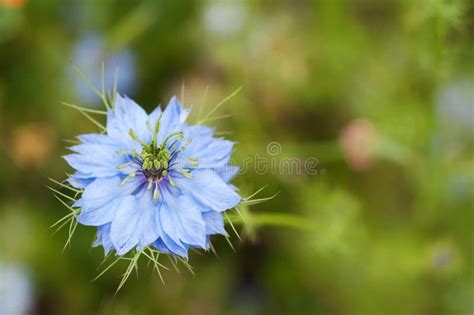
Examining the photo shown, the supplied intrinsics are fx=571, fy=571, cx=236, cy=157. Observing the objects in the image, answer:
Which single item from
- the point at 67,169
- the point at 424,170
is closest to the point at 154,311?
the point at 67,169

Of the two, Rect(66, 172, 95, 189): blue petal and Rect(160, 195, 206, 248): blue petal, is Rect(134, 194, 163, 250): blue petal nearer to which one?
Rect(160, 195, 206, 248): blue petal

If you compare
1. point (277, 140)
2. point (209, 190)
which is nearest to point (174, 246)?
point (209, 190)

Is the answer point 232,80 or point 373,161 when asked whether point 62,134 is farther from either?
point 373,161

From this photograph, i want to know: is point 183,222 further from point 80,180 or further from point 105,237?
point 80,180

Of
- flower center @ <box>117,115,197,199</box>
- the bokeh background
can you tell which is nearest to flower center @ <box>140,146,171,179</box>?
flower center @ <box>117,115,197,199</box>

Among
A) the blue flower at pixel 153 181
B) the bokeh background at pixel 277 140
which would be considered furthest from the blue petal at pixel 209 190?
the bokeh background at pixel 277 140
